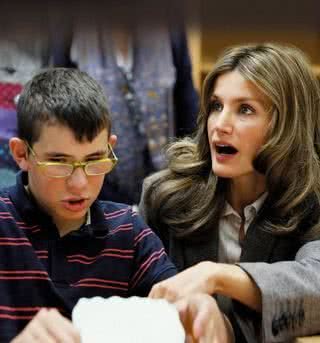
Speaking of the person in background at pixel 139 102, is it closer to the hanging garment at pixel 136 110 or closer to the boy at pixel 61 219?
the hanging garment at pixel 136 110

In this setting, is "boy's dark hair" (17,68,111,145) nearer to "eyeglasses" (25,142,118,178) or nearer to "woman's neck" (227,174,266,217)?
"eyeglasses" (25,142,118,178)

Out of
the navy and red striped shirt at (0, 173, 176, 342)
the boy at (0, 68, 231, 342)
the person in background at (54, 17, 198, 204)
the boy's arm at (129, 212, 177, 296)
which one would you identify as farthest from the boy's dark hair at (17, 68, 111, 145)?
the person in background at (54, 17, 198, 204)

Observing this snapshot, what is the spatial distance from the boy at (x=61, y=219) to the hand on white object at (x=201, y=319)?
0.17 metres

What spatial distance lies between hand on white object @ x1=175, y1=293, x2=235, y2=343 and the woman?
0.18 meters

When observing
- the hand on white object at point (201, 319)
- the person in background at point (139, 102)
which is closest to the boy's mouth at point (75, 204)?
the hand on white object at point (201, 319)

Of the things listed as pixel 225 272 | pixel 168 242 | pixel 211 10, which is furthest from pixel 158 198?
pixel 211 10

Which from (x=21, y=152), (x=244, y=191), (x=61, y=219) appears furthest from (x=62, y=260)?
(x=244, y=191)

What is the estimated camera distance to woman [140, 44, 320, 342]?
3.13ft

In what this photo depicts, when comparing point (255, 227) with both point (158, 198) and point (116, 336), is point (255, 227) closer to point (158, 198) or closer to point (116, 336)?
point (158, 198)

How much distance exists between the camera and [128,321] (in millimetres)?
606

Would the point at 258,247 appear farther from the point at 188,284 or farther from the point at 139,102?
the point at 139,102

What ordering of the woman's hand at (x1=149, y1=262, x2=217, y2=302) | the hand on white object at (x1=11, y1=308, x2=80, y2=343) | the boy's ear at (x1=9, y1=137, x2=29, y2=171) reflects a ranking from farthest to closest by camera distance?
the boy's ear at (x1=9, y1=137, x2=29, y2=171), the woman's hand at (x1=149, y1=262, x2=217, y2=302), the hand on white object at (x1=11, y1=308, x2=80, y2=343)

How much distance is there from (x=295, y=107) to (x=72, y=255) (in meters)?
0.51

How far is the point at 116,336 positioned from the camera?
1.92ft
